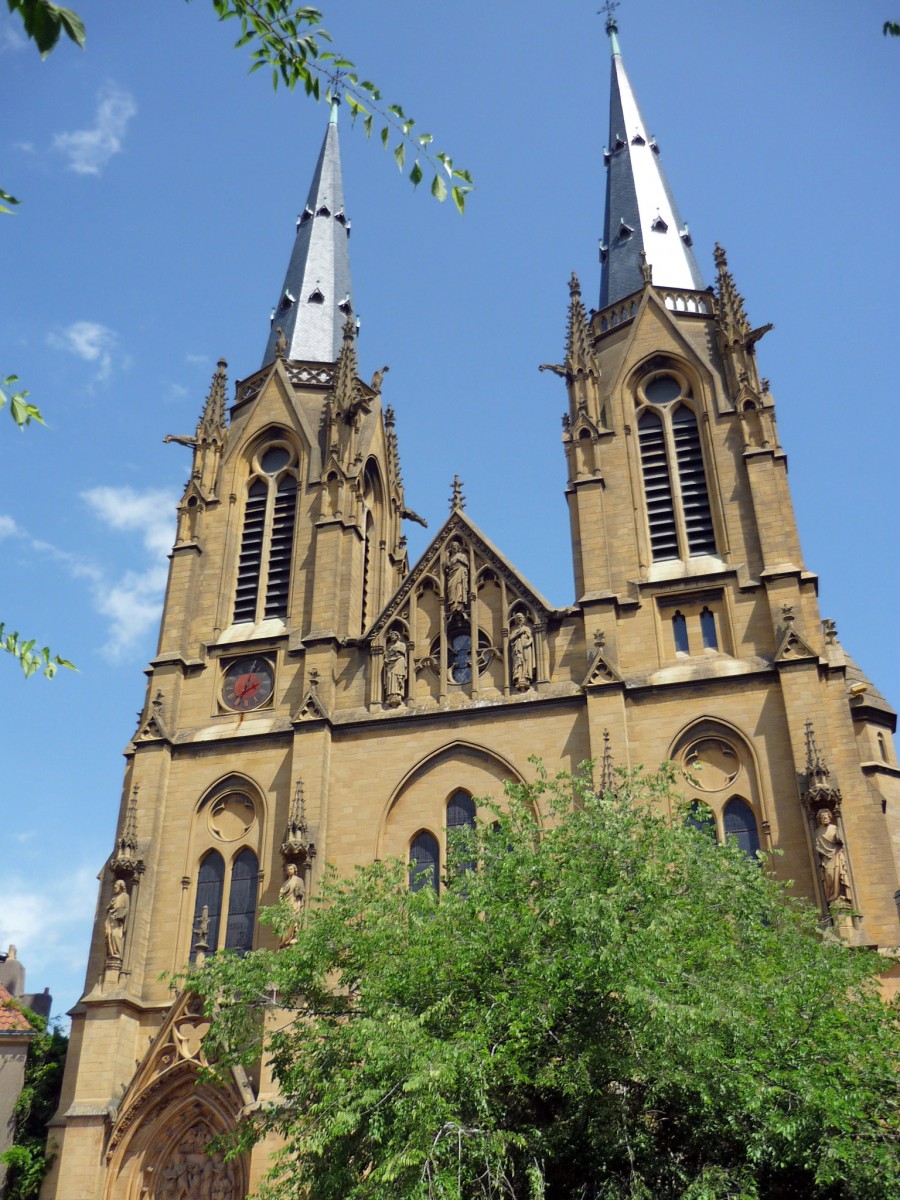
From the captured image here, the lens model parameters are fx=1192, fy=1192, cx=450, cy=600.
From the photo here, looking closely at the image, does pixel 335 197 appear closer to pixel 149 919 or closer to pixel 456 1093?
pixel 149 919

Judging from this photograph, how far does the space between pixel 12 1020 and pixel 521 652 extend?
14507 millimetres

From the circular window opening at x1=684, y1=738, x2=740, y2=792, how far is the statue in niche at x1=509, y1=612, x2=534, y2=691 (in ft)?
13.3

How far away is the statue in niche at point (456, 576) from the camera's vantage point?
96.6ft

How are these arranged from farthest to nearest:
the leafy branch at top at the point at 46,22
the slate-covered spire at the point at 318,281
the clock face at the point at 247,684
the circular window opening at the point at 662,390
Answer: the slate-covered spire at the point at 318,281, the circular window opening at the point at 662,390, the clock face at the point at 247,684, the leafy branch at top at the point at 46,22

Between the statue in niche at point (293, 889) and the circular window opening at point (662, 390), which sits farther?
the circular window opening at point (662, 390)

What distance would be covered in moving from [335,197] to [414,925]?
34.2 meters

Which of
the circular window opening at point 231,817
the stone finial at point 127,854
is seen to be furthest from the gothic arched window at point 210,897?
the stone finial at point 127,854

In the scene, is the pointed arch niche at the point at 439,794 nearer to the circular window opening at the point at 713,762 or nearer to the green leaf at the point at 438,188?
the circular window opening at the point at 713,762

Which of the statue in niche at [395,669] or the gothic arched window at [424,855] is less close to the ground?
the statue in niche at [395,669]

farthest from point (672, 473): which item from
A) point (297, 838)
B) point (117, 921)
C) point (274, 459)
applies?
point (117, 921)

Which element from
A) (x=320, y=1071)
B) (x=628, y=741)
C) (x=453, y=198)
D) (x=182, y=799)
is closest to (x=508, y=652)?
(x=628, y=741)

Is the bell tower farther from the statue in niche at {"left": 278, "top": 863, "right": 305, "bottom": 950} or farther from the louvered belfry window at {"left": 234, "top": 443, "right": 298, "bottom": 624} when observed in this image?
the louvered belfry window at {"left": 234, "top": 443, "right": 298, "bottom": 624}

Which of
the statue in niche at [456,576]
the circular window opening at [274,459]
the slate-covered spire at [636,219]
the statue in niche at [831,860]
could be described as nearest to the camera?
the statue in niche at [831,860]

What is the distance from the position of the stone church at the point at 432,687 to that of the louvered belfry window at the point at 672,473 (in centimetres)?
6
